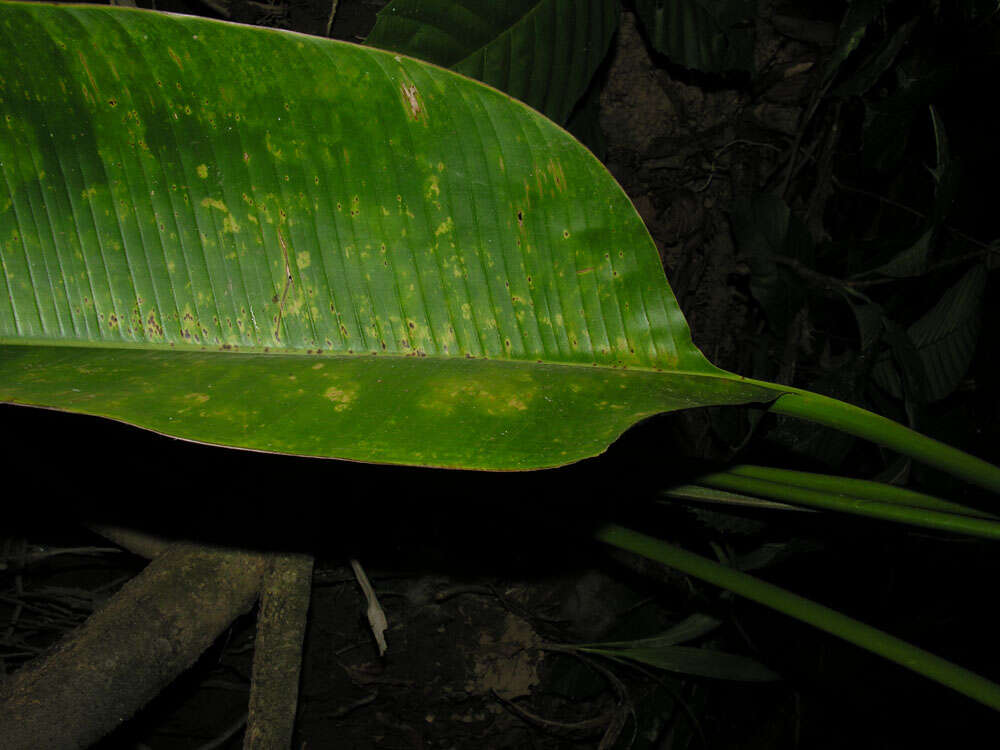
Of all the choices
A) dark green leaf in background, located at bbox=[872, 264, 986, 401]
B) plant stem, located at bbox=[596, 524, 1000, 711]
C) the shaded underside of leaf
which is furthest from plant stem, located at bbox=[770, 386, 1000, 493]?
dark green leaf in background, located at bbox=[872, 264, 986, 401]

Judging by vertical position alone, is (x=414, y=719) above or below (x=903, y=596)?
below

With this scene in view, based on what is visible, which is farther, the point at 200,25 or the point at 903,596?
the point at 903,596

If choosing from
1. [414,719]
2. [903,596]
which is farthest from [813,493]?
[414,719]

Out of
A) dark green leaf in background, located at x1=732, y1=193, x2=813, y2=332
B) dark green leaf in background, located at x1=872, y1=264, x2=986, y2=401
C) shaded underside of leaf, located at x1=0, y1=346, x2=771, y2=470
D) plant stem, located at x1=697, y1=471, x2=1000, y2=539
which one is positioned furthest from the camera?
dark green leaf in background, located at x1=732, y1=193, x2=813, y2=332

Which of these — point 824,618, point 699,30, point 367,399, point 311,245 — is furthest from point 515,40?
point 824,618

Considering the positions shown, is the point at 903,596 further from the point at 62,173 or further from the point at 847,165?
the point at 62,173

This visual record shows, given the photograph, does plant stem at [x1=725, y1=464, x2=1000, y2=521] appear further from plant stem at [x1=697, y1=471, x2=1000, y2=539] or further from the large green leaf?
the large green leaf
